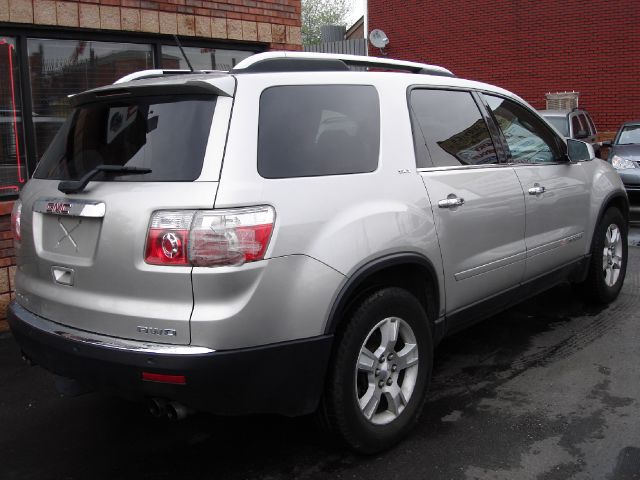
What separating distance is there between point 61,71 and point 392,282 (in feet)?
13.3

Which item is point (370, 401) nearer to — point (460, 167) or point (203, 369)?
point (203, 369)

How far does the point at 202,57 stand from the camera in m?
6.85

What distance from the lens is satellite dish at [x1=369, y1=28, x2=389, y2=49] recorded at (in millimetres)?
18094

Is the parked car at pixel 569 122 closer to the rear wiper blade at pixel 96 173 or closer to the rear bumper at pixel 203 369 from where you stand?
the rear bumper at pixel 203 369

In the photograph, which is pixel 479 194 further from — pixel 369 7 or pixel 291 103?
pixel 369 7

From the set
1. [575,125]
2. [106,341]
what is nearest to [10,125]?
[106,341]

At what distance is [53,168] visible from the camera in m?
3.29

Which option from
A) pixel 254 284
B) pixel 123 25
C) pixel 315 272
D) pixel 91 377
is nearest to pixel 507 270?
pixel 315 272

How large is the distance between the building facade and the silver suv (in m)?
2.50

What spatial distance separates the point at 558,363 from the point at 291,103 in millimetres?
2672

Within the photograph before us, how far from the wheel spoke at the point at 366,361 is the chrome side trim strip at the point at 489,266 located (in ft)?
2.64

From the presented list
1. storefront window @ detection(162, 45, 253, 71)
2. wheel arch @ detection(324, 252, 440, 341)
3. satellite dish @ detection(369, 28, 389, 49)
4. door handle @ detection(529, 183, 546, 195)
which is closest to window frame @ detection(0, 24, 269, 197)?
storefront window @ detection(162, 45, 253, 71)

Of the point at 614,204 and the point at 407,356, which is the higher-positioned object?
the point at 614,204

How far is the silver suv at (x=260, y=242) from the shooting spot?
2.62m
